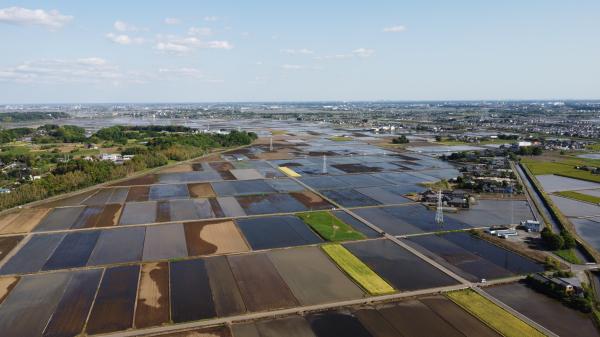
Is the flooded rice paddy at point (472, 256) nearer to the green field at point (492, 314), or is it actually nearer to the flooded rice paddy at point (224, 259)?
the flooded rice paddy at point (224, 259)

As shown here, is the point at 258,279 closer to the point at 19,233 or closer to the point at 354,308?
the point at 354,308

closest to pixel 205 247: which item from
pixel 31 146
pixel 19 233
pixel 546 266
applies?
pixel 19 233

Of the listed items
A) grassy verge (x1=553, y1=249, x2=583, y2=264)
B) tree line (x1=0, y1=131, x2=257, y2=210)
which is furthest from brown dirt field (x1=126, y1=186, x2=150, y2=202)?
grassy verge (x1=553, y1=249, x2=583, y2=264)

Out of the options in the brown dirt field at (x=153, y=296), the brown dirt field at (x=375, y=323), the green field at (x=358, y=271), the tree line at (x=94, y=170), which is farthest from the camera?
the tree line at (x=94, y=170)

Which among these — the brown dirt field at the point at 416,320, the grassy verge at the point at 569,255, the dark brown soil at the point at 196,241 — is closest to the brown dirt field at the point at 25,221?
the dark brown soil at the point at 196,241

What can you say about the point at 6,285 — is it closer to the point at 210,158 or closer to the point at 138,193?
the point at 138,193

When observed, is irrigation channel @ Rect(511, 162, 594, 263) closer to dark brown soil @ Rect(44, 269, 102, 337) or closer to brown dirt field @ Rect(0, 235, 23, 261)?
dark brown soil @ Rect(44, 269, 102, 337)
